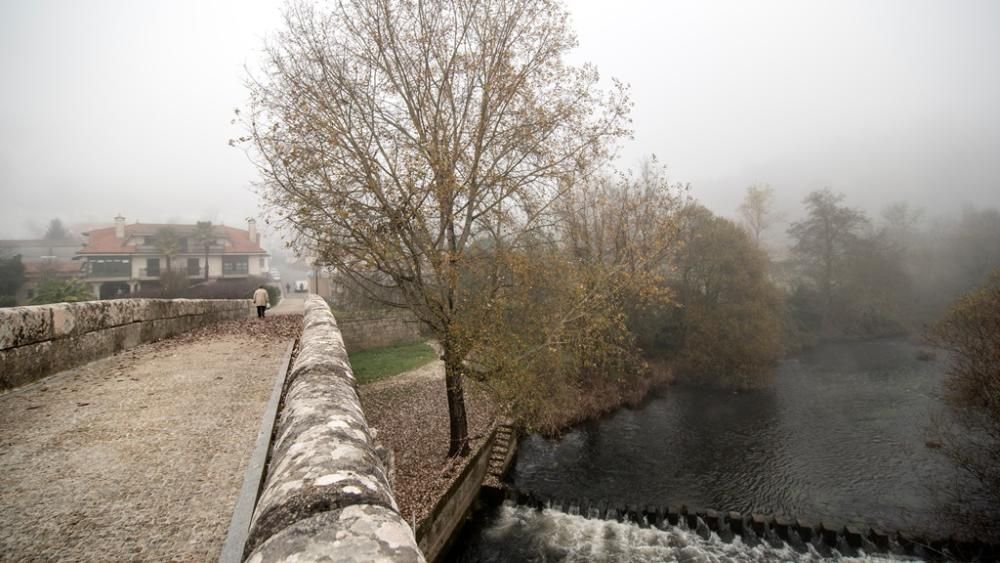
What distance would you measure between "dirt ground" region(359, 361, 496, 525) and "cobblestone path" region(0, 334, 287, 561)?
425cm

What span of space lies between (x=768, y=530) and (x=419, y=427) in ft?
34.5

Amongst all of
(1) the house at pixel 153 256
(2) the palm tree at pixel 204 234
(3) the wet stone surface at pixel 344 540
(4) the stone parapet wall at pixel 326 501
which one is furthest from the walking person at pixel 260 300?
(2) the palm tree at pixel 204 234

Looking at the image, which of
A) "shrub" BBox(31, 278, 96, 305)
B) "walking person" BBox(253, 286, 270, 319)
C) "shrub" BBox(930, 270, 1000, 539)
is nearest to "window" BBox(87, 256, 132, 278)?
"shrub" BBox(31, 278, 96, 305)

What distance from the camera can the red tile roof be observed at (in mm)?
39906

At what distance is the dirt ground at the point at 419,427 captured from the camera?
10773 millimetres

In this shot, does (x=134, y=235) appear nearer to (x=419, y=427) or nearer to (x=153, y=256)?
(x=153, y=256)

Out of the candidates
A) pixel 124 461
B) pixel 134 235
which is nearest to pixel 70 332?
pixel 124 461

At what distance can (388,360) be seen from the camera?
78.6 ft

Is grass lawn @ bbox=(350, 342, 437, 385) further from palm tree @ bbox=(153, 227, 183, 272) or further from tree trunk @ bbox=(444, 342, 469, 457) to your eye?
palm tree @ bbox=(153, 227, 183, 272)

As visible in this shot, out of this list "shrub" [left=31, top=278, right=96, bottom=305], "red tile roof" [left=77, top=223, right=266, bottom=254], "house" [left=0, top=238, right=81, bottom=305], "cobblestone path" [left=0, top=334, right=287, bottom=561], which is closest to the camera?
"cobblestone path" [left=0, top=334, right=287, bottom=561]

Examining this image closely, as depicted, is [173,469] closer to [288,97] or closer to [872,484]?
[288,97]

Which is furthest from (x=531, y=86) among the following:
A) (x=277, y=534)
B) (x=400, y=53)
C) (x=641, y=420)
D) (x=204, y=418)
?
(x=641, y=420)

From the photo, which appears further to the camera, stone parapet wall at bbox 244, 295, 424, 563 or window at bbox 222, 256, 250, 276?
window at bbox 222, 256, 250, 276

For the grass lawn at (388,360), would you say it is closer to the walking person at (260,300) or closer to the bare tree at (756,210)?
the walking person at (260,300)
